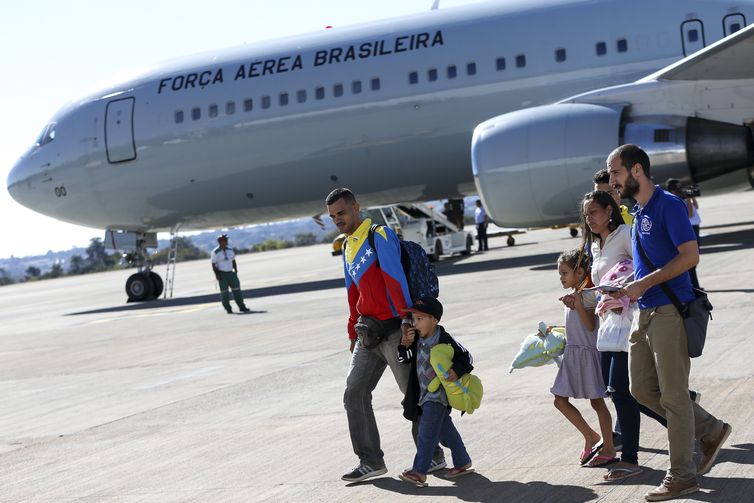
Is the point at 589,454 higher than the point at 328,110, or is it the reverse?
the point at 328,110

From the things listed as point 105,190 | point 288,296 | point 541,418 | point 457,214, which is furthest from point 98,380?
point 457,214

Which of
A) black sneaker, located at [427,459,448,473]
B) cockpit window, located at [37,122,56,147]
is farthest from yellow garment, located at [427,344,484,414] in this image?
cockpit window, located at [37,122,56,147]

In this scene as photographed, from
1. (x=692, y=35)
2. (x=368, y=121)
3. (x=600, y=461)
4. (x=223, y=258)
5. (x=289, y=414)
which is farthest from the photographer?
(x=368, y=121)

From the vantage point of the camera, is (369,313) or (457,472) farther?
(369,313)

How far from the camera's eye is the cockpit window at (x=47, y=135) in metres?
24.8

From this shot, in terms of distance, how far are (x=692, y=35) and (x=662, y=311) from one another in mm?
15690

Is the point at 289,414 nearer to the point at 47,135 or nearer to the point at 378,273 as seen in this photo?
the point at 378,273

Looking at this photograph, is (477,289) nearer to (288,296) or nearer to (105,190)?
(288,296)

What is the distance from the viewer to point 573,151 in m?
18.1

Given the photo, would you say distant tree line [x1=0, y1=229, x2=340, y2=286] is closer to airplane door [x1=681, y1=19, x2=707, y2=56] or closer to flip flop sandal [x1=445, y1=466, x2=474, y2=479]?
airplane door [x1=681, y1=19, x2=707, y2=56]

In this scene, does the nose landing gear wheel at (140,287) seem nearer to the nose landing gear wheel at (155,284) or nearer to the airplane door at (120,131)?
the nose landing gear wheel at (155,284)

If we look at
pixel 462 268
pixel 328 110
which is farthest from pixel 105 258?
pixel 328 110

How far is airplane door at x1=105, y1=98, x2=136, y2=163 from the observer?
2370cm

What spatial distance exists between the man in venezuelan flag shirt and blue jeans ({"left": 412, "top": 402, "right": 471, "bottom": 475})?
0.26m
